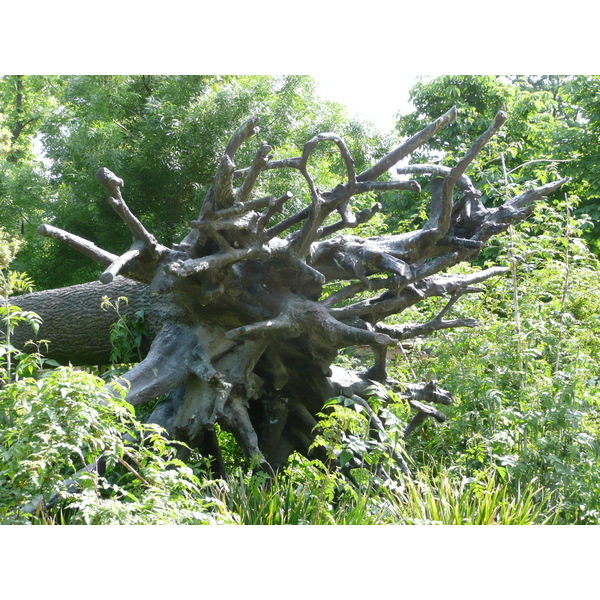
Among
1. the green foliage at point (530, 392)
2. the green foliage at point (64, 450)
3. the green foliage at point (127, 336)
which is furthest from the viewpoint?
the green foliage at point (127, 336)

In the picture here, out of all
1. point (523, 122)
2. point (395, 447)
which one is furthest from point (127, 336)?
point (523, 122)

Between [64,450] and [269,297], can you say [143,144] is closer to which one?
[269,297]

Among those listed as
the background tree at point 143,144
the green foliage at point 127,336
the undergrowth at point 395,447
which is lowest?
the undergrowth at point 395,447

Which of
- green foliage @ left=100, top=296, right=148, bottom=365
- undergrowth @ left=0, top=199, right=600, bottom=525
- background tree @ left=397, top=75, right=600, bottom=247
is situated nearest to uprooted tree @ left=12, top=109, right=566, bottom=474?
green foliage @ left=100, top=296, right=148, bottom=365

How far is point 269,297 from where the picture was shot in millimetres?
4902

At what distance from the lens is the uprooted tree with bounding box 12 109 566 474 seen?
14.2ft

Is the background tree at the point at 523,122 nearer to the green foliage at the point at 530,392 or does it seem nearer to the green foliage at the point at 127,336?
the green foliage at the point at 530,392

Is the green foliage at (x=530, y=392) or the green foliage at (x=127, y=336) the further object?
the green foliage at (x=127, y=336)

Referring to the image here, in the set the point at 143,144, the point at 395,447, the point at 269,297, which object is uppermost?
the point at 143,144

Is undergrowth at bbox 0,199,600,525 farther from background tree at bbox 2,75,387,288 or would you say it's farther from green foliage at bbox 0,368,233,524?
background tree at bbox 2,75,387,288

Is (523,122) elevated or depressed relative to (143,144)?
elevated

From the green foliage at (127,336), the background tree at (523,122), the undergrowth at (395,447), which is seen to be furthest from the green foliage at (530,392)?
the background tree at (523,122)

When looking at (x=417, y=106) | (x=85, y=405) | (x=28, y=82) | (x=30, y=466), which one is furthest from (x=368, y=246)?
(x=28, y=82)

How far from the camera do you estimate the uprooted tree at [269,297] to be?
4.33 m
